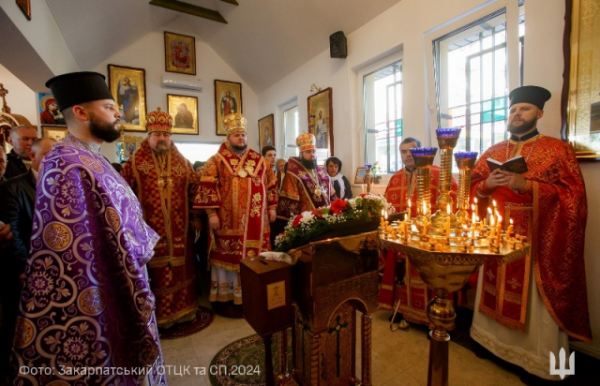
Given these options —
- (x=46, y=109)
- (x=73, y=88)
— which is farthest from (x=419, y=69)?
(x=46, y=109)

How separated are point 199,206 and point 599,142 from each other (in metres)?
3.61

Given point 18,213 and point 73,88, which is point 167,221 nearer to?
point 18,213

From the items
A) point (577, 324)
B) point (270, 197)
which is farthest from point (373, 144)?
point (577, 324)

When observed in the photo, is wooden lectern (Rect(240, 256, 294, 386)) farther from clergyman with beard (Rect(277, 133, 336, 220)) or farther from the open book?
clergyman with beard (Rect(277, 133, 336, 220))

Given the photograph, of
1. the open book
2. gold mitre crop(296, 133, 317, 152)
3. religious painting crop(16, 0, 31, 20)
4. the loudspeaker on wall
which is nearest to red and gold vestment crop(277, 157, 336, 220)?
gold mitre crop(296, 133, 317, 152)

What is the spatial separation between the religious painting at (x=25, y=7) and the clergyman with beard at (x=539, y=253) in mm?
4495

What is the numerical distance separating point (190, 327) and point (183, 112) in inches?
→ 248

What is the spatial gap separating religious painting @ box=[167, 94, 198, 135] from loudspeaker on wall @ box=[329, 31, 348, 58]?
454cm

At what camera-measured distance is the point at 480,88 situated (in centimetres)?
335

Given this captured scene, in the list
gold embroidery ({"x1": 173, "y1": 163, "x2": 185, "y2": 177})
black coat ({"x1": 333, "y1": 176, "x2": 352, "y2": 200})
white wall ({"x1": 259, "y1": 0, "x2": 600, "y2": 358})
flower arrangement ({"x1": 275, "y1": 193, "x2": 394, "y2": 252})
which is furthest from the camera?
black coat ({"x1": 333, "y1": 176, "x2": 352, "y2": 200})

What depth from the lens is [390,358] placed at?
2.43m

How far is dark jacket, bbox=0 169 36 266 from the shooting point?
181 cm

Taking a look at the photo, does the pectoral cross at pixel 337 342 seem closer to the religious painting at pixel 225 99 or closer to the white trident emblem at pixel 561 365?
the white trident emblem at pixel 561 365

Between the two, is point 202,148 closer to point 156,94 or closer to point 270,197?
point 156,94
